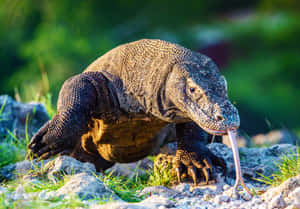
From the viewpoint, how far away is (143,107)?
2717 millimetres

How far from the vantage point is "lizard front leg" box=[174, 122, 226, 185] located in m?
2.92

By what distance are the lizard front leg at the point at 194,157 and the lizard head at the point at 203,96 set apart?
568mm

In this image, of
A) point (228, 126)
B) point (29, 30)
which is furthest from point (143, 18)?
point (228, 126)

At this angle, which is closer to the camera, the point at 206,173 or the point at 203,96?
the point at 203,96

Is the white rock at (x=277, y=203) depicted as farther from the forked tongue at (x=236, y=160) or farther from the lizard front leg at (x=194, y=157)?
the lizard front leg at (x=194, y=157)

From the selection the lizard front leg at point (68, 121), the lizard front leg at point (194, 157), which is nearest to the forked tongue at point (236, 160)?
the lizard front leg at point (194, 157)

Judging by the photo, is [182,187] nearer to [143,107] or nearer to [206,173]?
[206,173]

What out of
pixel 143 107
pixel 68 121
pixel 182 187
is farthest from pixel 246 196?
pixel 68 121

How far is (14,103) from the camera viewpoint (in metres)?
4.16

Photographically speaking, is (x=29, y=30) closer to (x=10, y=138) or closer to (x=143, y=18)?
(x=143, y=18)

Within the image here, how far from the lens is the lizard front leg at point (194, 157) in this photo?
2920 mm

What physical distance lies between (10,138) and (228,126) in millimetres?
2325

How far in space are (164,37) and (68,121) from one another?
34.8 ft

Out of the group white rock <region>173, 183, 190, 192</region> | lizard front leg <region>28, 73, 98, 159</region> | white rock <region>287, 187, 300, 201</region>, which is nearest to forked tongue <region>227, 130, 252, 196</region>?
white rock <region>287, 187, 300, 201</region>
